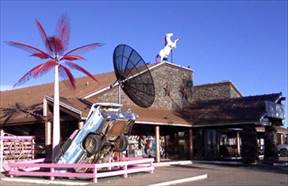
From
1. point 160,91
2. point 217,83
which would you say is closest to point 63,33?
point 160,91

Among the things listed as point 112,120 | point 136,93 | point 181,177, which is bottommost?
point 181,177

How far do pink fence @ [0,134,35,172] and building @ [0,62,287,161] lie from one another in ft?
3.43

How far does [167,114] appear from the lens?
32.3 m

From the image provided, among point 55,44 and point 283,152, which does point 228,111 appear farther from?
point 55,44

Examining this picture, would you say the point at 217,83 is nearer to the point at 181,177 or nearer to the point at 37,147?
the point at 37,147

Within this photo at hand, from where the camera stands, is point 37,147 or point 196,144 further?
point 196,144

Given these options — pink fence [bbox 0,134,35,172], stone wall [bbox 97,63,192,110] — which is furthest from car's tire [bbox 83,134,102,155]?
stone wall [bbox 97,63,192,110]

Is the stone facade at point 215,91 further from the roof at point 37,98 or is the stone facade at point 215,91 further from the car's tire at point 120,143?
the car's tire at point 120,143

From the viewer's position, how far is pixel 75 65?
2031cm

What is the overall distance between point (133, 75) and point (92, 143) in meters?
6.35

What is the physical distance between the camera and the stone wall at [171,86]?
33875 millimetres

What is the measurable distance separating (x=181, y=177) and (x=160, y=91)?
1558cm

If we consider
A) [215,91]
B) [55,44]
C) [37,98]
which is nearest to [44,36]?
[55,44]

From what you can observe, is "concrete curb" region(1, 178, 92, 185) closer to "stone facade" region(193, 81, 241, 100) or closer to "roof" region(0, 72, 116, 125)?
"roof" region(0, 72, 116, 125)
